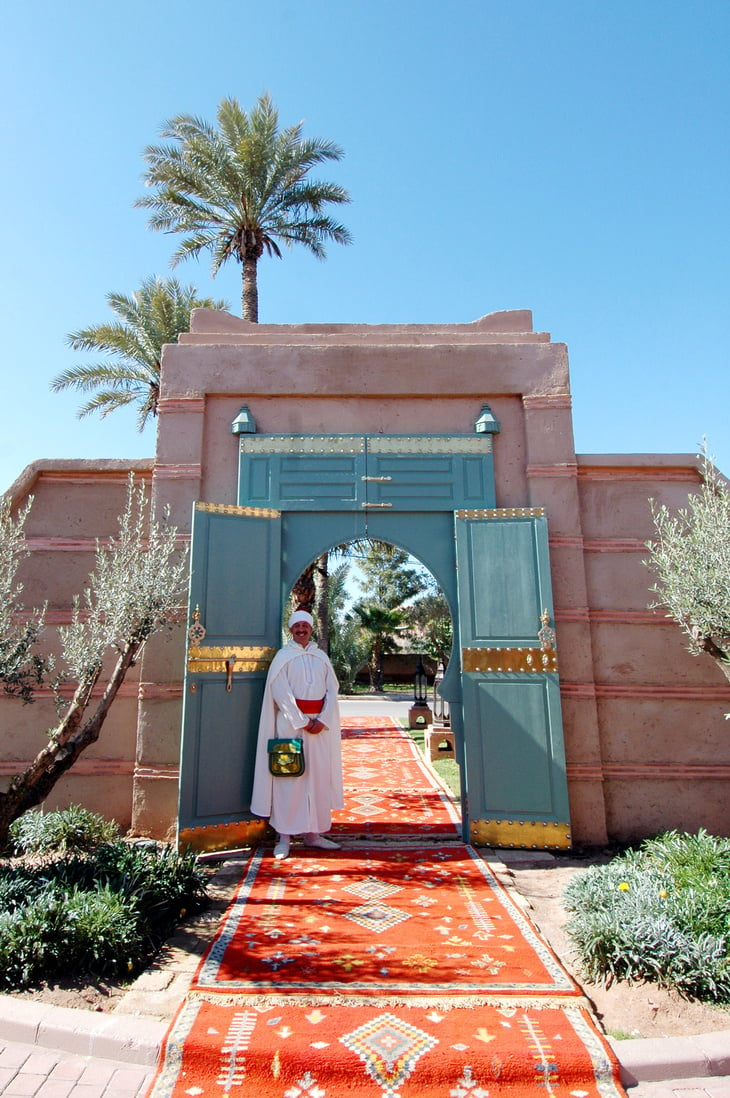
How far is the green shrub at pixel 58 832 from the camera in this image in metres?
5.61

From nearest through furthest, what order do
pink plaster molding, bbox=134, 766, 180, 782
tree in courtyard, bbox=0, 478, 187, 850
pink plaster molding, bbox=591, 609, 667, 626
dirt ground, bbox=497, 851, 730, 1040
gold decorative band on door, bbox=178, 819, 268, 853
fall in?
dirt ground, bbox=497, 851, 730, 1040 → tree in courtyard, bbox=0, 478, 187, 850 → gold decorative band on door, bbox=178, 819, 268, 853 → pink plaster molding, bbox=134, 766, 180, 782 → pink plaster molding, bbox=591, 609, 667, 626

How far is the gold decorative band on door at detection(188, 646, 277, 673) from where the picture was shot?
6.05 metres

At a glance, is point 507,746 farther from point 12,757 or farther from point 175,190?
point 175,190

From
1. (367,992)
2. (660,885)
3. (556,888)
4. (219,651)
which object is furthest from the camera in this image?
(219,651)

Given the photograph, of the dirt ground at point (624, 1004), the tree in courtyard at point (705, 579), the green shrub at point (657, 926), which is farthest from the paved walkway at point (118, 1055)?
the tree in courtyard at point (705, 579)

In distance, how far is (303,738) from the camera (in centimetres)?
612

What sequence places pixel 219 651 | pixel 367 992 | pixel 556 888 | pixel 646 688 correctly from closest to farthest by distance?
pixel 367 992
pixel 556 888
pixel 219 651
pixel 646 688

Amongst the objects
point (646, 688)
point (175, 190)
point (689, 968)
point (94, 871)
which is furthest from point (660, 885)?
point (175, 190)

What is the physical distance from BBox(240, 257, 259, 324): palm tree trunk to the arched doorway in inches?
311

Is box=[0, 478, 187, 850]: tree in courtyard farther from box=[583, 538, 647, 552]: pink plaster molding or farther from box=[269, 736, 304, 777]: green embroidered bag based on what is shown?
box=[583, 538, 647, 552]: pink plaster molding

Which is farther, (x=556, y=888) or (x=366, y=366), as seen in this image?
(x=366, y=366)

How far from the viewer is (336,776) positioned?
6301 mm

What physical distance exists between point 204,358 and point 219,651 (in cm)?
307

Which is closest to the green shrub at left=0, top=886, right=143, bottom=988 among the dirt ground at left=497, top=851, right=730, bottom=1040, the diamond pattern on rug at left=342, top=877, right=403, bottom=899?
the diamond pattern on rug at left=342, top=877, right=403, bottom=899
